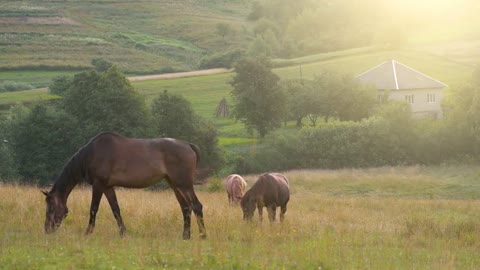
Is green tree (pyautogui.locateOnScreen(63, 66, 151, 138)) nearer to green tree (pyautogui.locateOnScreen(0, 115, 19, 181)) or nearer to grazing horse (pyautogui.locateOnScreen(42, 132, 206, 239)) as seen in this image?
green tree (pyautogui.locateOnScreen(0, 115, 19, 181))

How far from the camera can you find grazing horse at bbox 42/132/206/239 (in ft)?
47.2

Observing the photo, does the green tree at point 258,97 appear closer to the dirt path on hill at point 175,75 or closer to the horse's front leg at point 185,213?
the dirt path on hill at point 175,75

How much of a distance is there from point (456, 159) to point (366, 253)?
4871 centimetres

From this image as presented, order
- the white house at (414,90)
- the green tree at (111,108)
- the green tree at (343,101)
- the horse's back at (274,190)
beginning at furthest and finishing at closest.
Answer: the white house at (414,90) → the green tree at (343,101) → the green tree at (111,108) → the horse's back at (274,190)

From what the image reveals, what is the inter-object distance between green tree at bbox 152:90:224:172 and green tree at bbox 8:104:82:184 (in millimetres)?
6148

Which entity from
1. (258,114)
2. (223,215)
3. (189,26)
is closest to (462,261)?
(223,215)

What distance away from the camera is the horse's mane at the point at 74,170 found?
1454cm

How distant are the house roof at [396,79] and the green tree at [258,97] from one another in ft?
52.3

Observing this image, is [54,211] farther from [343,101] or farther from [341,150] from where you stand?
[343,101]

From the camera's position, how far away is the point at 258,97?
6850cm

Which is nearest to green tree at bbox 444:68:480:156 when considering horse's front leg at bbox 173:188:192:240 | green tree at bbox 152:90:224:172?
green tree at bbox 152:90:224:172

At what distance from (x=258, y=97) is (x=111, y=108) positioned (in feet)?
74.3

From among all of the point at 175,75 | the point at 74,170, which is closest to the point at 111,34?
the point at 175,75

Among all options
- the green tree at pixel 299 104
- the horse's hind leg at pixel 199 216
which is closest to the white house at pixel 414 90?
the green tree at pixel 299 104
